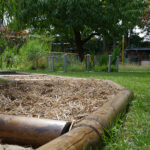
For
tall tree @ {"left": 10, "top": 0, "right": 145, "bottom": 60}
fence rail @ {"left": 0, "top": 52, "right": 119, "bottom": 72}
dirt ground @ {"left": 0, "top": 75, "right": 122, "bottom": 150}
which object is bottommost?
dirt ground @ {"left": 0, "top": 75, "right": 122, "bottom": 150}

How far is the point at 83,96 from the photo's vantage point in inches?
105

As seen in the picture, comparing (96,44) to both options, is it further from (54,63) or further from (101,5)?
(54,63)

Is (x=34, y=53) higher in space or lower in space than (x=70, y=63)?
higher

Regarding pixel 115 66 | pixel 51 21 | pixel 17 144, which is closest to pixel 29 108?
pixel 17 144

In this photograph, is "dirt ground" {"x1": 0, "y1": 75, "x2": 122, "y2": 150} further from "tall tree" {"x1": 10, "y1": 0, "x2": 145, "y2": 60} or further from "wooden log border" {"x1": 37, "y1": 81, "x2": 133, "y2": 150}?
"tall tree" {"x1": 10, "y1": 0, "x2": 145, "y2": 60}

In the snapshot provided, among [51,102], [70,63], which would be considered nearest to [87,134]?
[51,102]

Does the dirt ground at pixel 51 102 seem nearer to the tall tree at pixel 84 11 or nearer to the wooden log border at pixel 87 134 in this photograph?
the wooden log border at pixel 87 134

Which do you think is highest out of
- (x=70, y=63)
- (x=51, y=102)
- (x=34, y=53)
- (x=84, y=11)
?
(x=84, y=11)

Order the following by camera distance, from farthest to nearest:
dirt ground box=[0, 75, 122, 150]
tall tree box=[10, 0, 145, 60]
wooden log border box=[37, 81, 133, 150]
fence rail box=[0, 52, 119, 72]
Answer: tall tree box=[10, 0, 145, 60] < fence rail box=[0, 52, 119, 72] < dirt ground box=[0, 75, 122, 150] < wooden log border box=[37, 81, 133, 150]

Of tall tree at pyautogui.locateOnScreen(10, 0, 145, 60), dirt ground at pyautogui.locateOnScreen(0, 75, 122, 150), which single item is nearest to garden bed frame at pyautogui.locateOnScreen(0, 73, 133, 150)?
dirt ground at pyautogui.locateOnScreen(0, 75, 122, 150)

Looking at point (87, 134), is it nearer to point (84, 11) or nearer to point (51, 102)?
point (51, 102)

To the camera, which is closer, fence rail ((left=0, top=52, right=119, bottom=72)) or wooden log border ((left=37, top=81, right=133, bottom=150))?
wooden log border ((left=37, top=81, right=133, bottom=150))

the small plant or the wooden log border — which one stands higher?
the small plant

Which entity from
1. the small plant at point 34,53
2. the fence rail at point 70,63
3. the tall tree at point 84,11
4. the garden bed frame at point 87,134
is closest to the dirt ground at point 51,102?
the garden bed frame at point 87,134
